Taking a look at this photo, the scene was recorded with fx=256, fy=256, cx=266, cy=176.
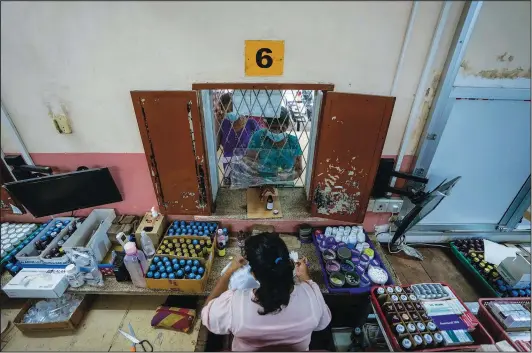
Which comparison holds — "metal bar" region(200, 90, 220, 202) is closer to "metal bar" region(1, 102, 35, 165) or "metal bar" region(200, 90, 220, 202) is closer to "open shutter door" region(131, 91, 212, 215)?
"open shutter door" region(131, 91, 212, 215)

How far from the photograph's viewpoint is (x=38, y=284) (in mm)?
1931

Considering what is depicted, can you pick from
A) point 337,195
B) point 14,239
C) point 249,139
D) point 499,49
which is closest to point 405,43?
point 499,49

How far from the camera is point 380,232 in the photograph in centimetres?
255

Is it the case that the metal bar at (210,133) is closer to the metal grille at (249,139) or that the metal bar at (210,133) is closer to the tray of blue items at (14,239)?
the metal grille at (249,139)

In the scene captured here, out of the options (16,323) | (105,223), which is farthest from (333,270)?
(16,323)

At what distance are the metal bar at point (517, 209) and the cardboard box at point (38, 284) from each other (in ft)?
13.3

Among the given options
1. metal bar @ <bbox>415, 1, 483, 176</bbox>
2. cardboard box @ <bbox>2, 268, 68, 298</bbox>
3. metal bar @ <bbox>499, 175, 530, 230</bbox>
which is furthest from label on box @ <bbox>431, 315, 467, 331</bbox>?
cardboard box @ <bbox>2, 268, 68, 298</bbox>

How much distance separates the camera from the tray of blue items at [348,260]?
77.8 inches

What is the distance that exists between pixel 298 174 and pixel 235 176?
0.61 m

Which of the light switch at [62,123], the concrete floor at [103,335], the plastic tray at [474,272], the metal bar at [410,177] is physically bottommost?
the concrete floor at [103,335]

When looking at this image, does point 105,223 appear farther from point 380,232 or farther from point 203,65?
point 380,232

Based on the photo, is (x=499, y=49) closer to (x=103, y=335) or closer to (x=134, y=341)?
(x=134, y=341)

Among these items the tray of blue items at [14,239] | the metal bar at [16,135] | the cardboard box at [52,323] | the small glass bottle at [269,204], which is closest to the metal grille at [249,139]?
the small glass bottle at [269,204]

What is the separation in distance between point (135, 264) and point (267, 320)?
1.18 m
